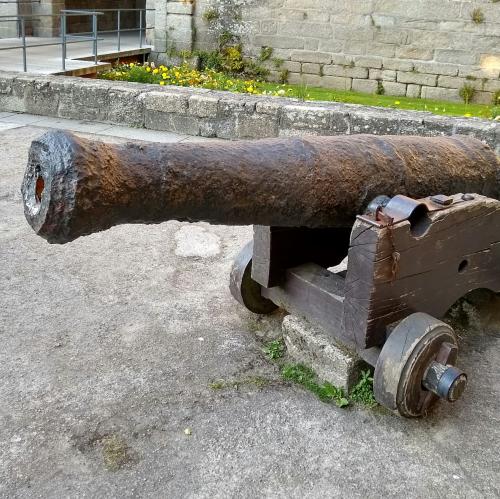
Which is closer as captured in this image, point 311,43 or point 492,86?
point 492,86

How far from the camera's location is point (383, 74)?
1156 centimetres

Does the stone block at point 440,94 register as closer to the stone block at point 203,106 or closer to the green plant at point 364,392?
the stone block at point 203,106

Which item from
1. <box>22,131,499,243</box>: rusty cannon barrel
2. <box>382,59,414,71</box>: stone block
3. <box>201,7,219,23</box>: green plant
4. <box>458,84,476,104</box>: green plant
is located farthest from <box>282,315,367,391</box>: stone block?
<box>201,7,219,23</box>: green plant

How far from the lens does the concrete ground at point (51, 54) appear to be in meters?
10.3

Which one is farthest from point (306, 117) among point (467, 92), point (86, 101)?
point (467, 92)

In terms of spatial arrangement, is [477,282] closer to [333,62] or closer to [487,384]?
[487,384]

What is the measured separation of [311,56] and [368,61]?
103cm

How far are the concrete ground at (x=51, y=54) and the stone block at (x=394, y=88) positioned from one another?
5030 millimetres

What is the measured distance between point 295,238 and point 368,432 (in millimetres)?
958

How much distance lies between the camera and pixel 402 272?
2625 mm

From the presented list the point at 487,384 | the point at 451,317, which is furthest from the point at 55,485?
the point at 451,317

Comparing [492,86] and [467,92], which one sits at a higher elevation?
[492,86]

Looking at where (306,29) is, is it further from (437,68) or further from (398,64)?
(437,68)


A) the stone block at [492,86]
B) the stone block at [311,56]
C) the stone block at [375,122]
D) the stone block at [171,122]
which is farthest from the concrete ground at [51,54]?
the stone block at [492,86]
